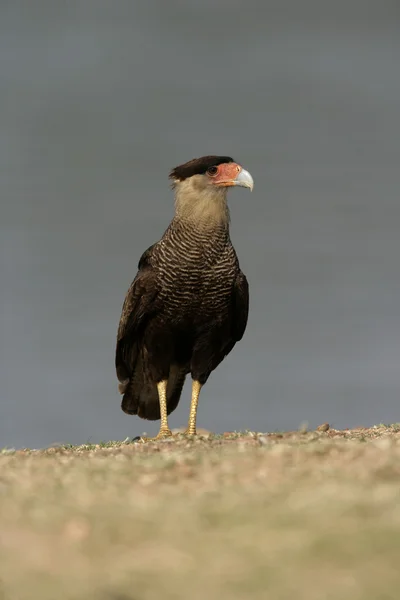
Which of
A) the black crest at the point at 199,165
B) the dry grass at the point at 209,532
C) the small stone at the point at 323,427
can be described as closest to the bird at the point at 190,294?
the black crest at the point at 199,165

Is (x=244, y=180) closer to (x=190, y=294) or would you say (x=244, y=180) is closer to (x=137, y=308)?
(x=190, y=294)

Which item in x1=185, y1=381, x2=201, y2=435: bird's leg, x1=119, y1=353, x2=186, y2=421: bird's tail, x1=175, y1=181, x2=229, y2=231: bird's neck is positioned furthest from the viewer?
x1=119, y1=353, x2=186, y2=421: bird's tail

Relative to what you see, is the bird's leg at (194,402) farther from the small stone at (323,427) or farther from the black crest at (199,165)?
the black crest at (199,165)

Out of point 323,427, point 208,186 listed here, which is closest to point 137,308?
point 208,186

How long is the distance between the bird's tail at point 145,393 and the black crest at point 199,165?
214 centimetres

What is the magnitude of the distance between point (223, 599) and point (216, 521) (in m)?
0.76

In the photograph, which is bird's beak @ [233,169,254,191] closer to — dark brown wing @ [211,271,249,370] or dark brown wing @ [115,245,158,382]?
dark brown wing @ [211,271,249,370]

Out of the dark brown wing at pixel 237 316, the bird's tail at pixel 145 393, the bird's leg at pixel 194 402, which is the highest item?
the dark brown wing at pixel 237 316

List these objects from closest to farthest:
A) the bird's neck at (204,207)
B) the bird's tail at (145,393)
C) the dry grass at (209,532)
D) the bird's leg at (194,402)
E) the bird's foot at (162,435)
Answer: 1. the dry grass at (209,532)
2. the bird's foot at (162,435)
3. the bird's neck at (204,207)
4. the bird's leg at (194,402)
5. the bird's tail at (145,393)

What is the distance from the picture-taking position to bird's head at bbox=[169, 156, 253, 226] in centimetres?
1103

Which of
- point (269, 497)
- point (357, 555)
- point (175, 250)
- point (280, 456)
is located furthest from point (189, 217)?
point (357, 555)

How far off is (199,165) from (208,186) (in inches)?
11.0

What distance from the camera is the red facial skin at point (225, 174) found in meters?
11.1

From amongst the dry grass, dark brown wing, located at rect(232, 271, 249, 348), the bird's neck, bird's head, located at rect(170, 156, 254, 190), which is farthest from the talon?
the dry grass
